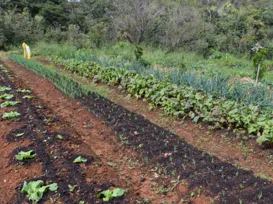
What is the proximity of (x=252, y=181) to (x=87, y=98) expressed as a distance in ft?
12.7

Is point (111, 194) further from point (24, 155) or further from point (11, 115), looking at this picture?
point (11, 115)

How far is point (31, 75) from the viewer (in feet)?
27.4

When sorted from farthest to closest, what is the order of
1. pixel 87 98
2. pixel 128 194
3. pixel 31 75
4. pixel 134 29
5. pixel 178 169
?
pixel 134 29
pixel 31 75
pixel 87 98
pixel 178 169
pixel 128 194

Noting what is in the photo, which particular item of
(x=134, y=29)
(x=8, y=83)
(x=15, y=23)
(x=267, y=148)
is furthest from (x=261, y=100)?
(x=15, y=23)

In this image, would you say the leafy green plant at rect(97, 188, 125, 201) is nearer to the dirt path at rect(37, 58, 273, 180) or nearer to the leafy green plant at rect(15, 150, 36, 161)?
the leafy green plant at rect(15, 150, 36, 161)

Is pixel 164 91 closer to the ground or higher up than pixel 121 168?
higher up

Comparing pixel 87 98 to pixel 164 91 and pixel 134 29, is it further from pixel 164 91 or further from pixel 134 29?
pixel 134 29

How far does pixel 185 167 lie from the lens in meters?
2.98

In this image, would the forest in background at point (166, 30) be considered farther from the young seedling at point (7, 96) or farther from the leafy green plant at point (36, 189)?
the leafy green plant at point (36, 189)

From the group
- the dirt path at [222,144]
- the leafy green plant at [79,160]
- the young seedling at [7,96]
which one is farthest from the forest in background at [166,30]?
the leafy green plant at [79,160]

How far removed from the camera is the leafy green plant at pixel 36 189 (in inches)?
92.7

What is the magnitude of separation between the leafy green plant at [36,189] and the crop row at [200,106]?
Answer: 2.66m

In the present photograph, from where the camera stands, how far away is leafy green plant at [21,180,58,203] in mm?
2355

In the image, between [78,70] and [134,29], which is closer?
[78,70]
